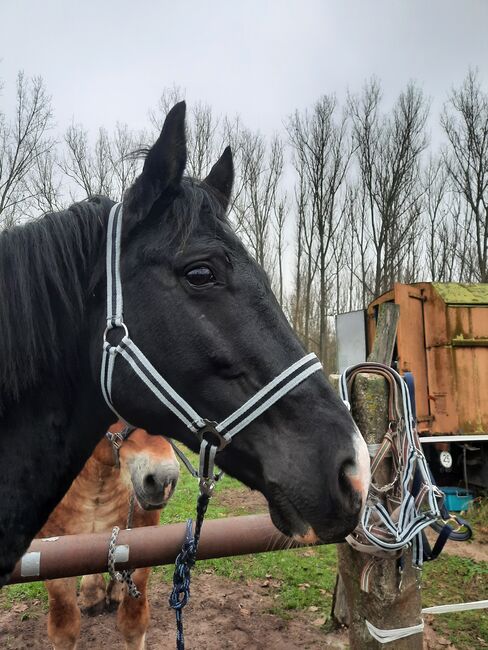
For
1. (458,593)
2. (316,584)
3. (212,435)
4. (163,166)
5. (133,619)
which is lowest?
(458,593)

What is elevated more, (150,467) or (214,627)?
(150,467)

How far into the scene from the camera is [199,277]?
138 centimetres

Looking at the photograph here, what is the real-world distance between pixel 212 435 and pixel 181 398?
0.46ft

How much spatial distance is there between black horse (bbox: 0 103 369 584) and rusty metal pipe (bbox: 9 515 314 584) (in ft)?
1.55

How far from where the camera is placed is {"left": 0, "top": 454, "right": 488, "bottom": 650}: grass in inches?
153

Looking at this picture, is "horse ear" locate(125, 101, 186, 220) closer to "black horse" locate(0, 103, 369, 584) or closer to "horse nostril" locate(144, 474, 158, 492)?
"black horse" locate(0, 103, 369, 584)

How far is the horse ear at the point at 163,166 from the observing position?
55.2 inches

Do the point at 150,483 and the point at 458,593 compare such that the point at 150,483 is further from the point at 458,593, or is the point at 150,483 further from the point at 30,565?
the point at 458,593

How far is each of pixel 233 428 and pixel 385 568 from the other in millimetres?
1198

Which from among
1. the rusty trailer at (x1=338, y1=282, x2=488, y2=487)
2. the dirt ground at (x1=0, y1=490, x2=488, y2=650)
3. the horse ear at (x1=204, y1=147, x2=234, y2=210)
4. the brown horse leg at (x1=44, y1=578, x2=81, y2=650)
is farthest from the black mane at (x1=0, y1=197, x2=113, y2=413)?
the rusty trailer at (x1=338, y1=282, x2=488, y2=487)

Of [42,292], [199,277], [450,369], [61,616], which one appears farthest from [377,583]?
[450,369]

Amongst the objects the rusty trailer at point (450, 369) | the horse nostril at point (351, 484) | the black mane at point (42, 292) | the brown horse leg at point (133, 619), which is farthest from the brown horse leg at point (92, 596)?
the rusty trailer at point (450, 369)

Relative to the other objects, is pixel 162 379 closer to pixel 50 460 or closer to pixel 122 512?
pixel 50 460

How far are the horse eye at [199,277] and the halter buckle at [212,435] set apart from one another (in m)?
0.41
